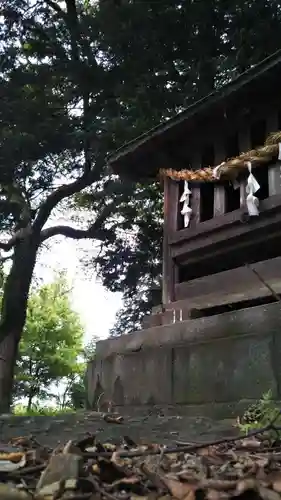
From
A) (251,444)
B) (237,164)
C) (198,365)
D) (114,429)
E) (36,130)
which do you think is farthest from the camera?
(36,130)

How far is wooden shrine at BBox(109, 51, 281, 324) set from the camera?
4.87 meters

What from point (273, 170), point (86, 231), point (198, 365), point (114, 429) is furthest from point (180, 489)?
point (86, 231)

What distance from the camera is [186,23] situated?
11.0 meters

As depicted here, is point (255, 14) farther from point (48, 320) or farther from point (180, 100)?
point (48, 320)

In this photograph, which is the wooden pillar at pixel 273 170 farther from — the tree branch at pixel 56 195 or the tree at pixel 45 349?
the tree at pixel 45 349

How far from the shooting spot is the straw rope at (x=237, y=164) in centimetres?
488

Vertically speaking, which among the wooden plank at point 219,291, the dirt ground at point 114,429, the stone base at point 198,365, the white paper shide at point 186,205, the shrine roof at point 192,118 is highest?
the shrine roof at point 192,118

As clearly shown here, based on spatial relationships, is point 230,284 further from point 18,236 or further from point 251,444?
point 18,236

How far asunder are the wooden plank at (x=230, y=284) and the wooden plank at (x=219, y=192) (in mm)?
643

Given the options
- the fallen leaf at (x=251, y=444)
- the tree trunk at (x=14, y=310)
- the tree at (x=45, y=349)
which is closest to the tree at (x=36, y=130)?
the tree trunk at (x=14, y=310)

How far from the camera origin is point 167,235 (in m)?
5.97

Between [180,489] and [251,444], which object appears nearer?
[180,489]

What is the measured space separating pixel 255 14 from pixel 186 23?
1.41 m

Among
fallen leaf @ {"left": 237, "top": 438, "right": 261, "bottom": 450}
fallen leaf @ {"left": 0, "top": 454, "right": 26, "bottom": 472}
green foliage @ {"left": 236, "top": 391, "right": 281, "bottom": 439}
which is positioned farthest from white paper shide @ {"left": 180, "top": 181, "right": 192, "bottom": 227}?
fallen leaf @ {"left": 0, "top": 454, "right": 26, "bottom": 472}
